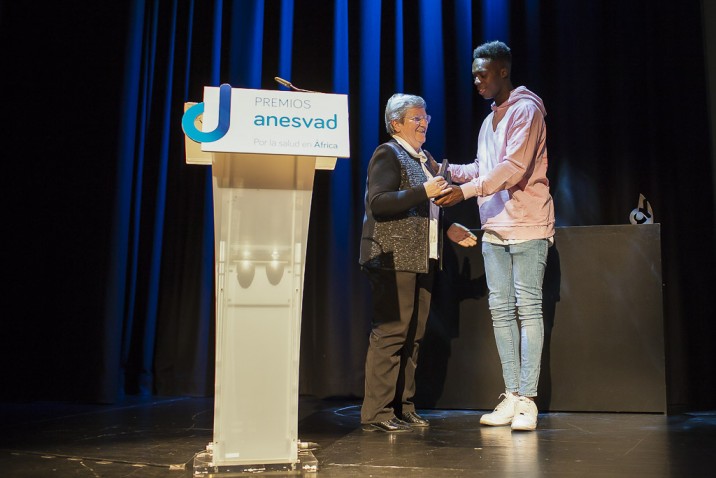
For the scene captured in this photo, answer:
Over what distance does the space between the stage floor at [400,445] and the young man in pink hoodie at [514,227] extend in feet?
0.66

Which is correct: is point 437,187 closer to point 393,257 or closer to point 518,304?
point 393,257

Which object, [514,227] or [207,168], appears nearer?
[514,227]

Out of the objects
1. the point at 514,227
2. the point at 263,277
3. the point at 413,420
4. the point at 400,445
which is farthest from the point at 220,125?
the point at 413,420

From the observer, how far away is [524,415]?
7.99 ft

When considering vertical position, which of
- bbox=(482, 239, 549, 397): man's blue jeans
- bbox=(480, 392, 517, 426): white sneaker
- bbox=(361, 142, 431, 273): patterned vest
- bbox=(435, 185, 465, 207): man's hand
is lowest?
bbox=(480, 392, 517, 426): white sneaker

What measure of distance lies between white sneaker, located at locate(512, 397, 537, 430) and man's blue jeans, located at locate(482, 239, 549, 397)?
0.04m

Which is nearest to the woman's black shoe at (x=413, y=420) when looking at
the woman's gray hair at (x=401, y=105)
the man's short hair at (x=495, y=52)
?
the woman's gray hair at (x=401, y=105)

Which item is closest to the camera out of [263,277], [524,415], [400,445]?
[263,277]

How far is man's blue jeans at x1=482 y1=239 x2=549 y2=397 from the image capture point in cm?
252

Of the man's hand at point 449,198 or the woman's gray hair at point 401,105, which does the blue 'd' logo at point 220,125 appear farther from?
the woman's gray hair at point 401,105

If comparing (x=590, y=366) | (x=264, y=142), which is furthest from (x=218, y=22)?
(x=590, y=366)

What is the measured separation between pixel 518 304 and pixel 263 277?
44.6 inches

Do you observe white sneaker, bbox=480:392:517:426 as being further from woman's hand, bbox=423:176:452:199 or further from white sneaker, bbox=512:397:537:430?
woman's hand, bbox=423:176:452:199

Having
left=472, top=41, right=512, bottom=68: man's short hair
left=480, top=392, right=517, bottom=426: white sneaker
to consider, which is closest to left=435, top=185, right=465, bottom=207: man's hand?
left=472, top=41, right=512, bottom=68: man's short hair
